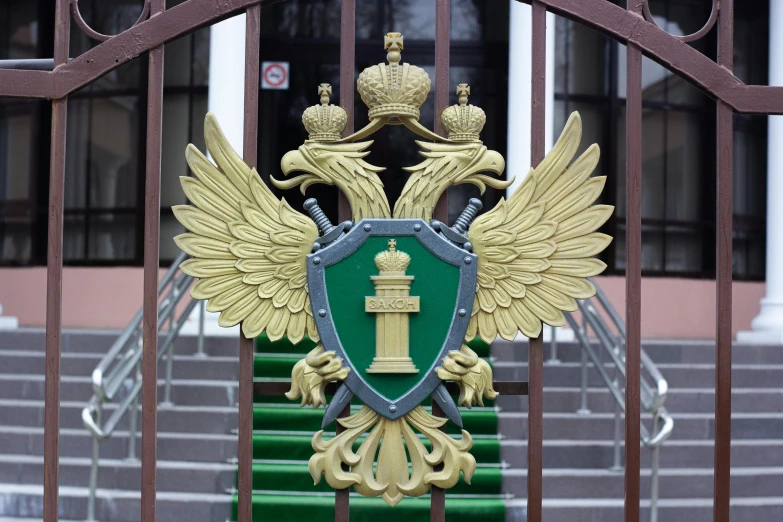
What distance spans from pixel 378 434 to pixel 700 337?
5608 millimetres

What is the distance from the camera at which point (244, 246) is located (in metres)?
2.34

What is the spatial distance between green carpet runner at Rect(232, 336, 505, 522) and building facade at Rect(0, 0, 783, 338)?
2454mm

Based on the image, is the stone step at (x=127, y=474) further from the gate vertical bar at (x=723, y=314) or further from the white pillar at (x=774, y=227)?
the white pillar at (x=774, y=227)

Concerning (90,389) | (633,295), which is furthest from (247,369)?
(90,389)

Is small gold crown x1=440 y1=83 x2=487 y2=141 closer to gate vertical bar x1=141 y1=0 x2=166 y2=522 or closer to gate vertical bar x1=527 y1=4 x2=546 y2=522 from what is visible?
gate vertical bar x1=527 y1=4 x2=546 y2=522

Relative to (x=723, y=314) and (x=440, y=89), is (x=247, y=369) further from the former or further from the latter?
(x=723, y=314)

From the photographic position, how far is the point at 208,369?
5.62 m

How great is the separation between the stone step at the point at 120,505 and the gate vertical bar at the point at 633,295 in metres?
2.75

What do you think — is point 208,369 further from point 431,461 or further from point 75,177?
point 431,461

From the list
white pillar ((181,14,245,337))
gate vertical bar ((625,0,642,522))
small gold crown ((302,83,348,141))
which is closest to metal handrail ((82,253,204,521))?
white pillar ((181,14,245,337))

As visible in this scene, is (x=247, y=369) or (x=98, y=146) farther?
(x=98, y=146)

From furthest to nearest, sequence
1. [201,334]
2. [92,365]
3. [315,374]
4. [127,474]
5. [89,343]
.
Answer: [89,343] → [92,365] → [201,334] → [127,474] → [315,374]

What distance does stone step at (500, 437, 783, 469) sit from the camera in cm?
492

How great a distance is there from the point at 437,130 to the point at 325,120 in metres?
0.29
